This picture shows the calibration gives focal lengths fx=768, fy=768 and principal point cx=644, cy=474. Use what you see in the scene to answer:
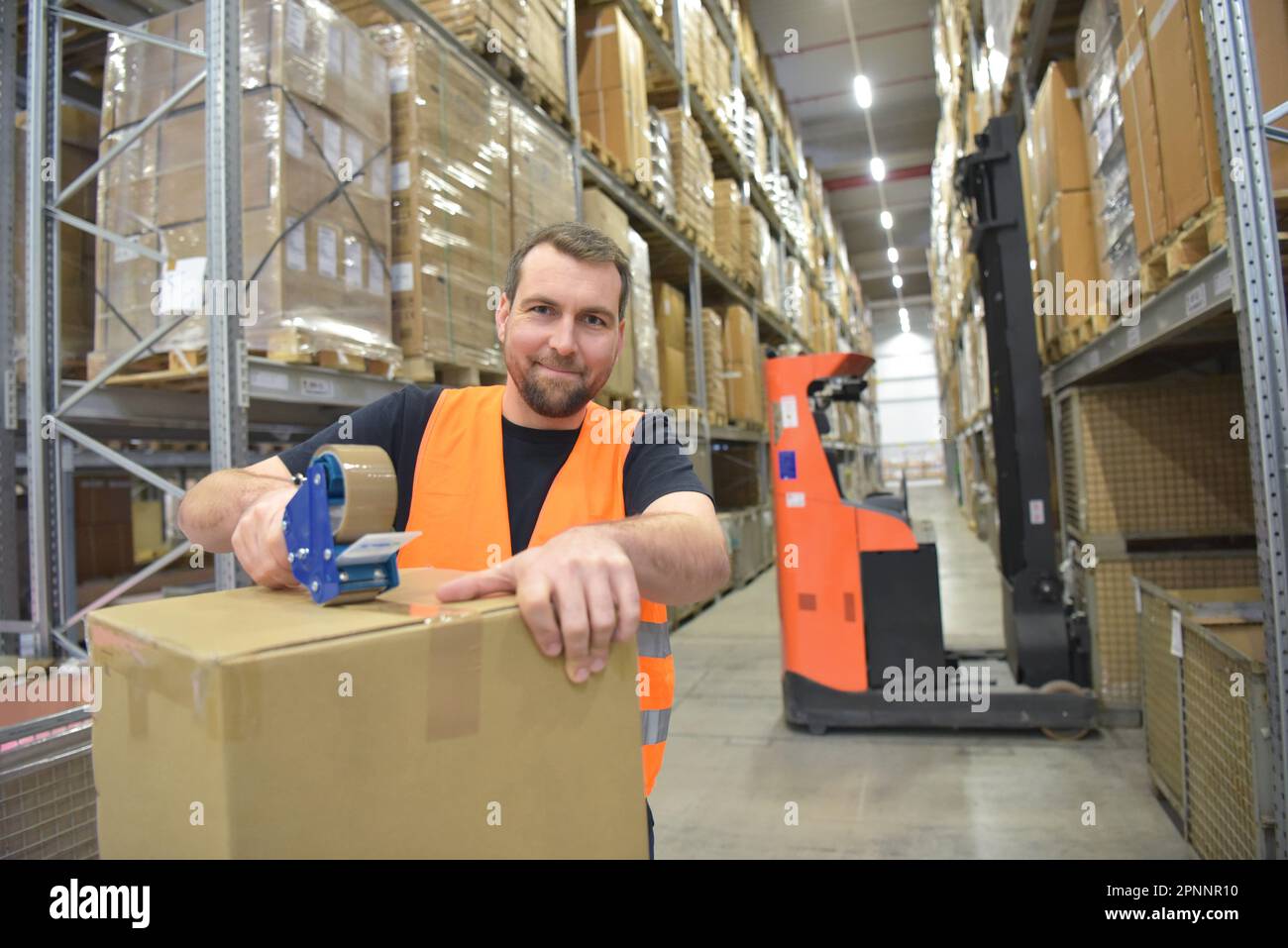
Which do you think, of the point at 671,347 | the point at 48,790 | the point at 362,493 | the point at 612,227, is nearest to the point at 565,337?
the point at 362,493

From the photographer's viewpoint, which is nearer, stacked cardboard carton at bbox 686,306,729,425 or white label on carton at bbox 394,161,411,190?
white label on carton at bbox 394,161,411,190

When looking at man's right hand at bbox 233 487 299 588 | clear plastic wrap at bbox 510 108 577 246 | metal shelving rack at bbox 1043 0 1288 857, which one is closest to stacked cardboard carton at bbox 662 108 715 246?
clear plastic wrap at bbox 510 108 577 246

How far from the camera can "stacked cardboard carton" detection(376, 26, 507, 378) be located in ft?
11.3

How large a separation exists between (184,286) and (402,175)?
3.73 ft

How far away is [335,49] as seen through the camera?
3.09 m

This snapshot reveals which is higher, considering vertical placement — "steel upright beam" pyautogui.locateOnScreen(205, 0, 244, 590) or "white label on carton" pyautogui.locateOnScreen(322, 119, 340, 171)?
"white label on carton" pyautogui.locateOnScreen(322, 119, 340, 171)

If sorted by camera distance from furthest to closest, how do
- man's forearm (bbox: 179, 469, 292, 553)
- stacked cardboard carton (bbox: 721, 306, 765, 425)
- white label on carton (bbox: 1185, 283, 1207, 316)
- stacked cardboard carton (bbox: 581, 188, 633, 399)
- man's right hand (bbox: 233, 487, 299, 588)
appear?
stacked cardboard carton (bbox: 721, 306, 765, 425)
stacked cardboard carton (bbox: 581, 188, 633, 399)
white label on carton (bbox: 1185, 283, 1207, 316)
man's forearm (bbox: 179, 469, 292, 553)
man's right hand (bbox: 233, 487, 299, 588)

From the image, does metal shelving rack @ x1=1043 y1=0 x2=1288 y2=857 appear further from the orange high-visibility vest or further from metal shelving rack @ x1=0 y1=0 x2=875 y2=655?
metal shelving rack @ x1=0 y1=0 x2=875 y2=655

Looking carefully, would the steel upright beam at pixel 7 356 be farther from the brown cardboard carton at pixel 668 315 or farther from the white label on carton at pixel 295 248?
the brown cardboard carton at pixel 668 315

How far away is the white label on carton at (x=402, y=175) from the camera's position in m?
3.44

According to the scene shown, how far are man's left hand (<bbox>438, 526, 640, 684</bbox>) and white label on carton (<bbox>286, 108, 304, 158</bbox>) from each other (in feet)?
8.67

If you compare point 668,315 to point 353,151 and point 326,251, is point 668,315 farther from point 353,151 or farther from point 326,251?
point 326,251

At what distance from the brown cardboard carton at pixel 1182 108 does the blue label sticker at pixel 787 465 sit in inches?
77.5
